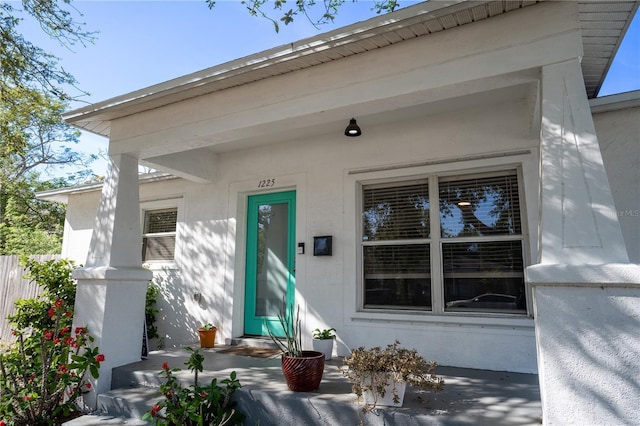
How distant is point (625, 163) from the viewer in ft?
11.1

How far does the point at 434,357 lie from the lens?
3.94 metres

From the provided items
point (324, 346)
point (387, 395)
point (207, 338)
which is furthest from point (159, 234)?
point (387, 395)

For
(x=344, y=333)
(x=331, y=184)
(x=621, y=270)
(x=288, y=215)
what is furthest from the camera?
(x=288, y=215)

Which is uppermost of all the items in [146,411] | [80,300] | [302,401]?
[80,300]

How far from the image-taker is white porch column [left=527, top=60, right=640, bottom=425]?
2035mm

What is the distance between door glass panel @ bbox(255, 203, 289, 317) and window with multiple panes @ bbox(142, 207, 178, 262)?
1659mm

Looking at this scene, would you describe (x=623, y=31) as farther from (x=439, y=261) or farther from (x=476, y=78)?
(x=439, y=261)

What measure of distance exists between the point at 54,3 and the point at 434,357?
19.6ft

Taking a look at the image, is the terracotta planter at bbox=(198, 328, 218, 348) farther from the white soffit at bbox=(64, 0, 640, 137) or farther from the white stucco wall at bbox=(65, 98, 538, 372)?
the white soffit at bbox=(64, 0, 640, 137)

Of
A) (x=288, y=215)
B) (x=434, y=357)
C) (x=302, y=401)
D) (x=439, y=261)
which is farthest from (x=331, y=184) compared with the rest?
(x=302, y=401)

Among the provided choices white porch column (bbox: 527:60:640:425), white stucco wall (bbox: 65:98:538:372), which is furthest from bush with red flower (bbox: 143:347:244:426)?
white porch column (bbox: 527:60:640:425)

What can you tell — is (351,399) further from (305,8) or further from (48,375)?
(305,8)

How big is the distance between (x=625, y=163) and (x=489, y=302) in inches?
69.7

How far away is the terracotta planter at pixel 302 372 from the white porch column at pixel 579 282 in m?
1.61
